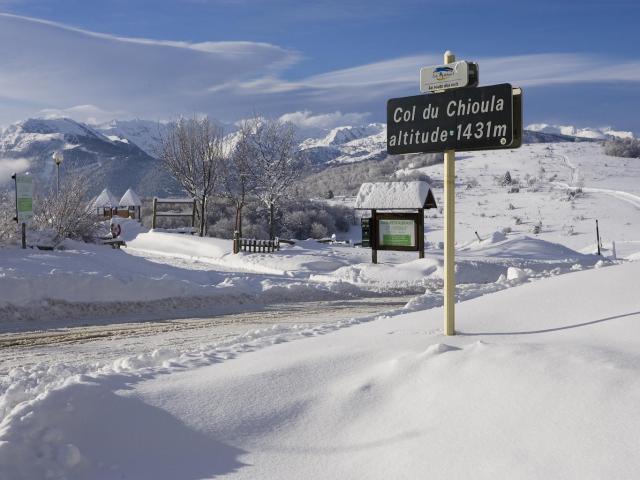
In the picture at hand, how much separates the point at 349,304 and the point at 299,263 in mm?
8467

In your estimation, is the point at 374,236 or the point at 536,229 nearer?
the point at 374,236

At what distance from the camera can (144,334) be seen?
1000cm

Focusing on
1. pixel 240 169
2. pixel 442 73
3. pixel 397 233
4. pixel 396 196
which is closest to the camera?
pixel 442 73

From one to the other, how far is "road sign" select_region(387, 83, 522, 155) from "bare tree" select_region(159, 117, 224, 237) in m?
30.9

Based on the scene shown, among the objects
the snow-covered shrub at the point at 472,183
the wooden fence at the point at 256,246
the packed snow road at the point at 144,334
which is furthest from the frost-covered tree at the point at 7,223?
the snow-covered shrub at the point at 472,183

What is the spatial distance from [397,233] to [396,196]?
4.31 ft

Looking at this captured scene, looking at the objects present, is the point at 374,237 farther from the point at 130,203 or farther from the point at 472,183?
the point at 472,183

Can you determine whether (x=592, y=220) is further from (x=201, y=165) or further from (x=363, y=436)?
(x=363, y=436)

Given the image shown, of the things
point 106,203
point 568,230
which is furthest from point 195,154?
point 568,230

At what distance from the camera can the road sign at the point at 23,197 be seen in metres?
18.3

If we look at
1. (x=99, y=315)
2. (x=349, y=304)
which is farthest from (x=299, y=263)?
(x=99, y=315)

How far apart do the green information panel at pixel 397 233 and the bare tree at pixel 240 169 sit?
13.0 meters

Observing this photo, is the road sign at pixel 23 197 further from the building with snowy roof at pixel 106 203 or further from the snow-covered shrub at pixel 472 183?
the snow-covered shrub at pixel 472 183

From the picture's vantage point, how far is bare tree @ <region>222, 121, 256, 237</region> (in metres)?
36.0
